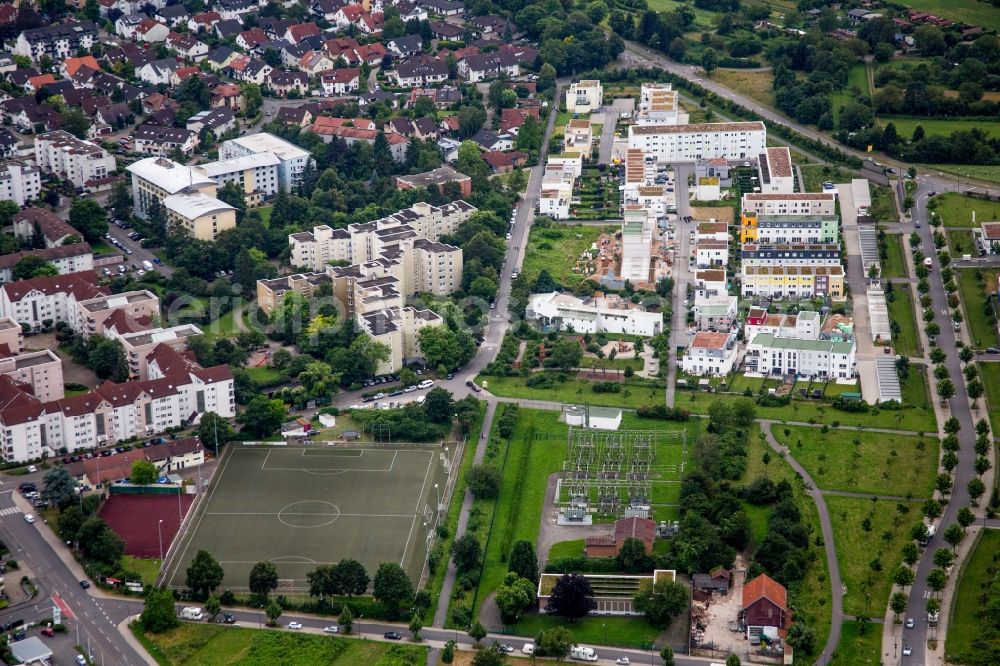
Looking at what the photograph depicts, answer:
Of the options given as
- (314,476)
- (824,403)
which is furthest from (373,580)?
(824,403)

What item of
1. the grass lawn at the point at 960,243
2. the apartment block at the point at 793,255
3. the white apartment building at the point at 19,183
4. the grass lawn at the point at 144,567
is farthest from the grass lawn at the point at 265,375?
the grass lawn at the point at 960,243

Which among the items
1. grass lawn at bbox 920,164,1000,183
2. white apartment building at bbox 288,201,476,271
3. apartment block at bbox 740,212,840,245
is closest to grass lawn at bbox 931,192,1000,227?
grass lawn at bbox 920,164,1000,183

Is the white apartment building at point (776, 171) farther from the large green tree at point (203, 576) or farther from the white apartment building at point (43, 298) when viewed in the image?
the large green tree at point (203, 576)

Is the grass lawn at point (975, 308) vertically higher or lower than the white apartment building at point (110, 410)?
higher

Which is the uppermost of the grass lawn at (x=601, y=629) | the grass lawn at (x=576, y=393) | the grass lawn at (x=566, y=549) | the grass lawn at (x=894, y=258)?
the grass lawn at (x=894, y=258)

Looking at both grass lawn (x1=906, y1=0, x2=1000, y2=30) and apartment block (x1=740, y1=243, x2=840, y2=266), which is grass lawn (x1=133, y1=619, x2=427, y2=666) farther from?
grass lawn (x1=906, y1=0, x2=1000, y2=30)

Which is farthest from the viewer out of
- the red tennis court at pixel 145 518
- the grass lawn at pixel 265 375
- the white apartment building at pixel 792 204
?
the white apartment building at pixel 792 204

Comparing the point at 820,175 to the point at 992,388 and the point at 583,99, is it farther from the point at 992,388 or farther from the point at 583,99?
the point at 992,388
